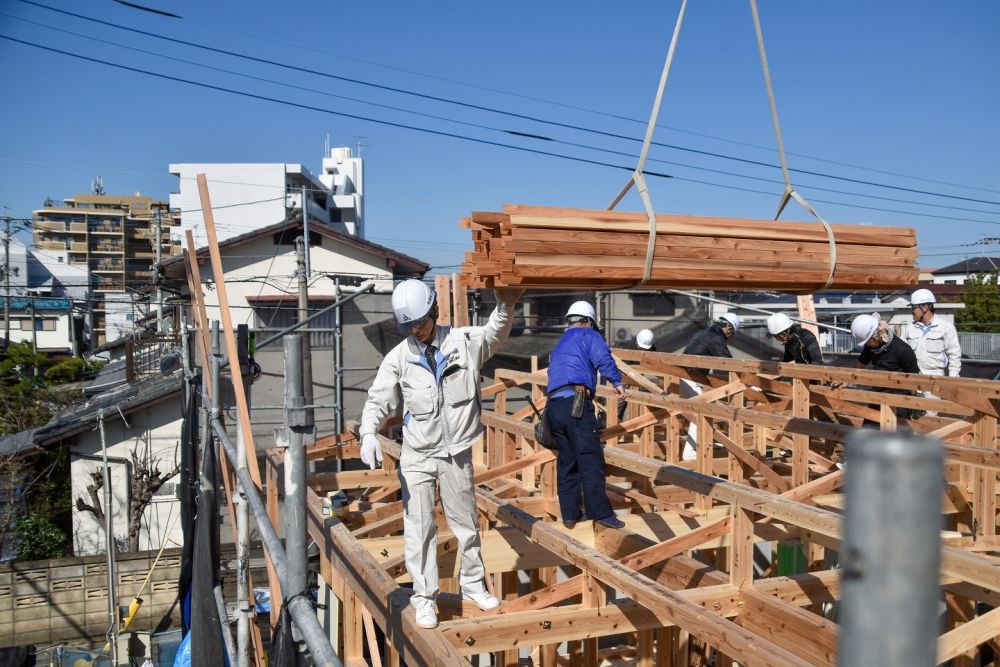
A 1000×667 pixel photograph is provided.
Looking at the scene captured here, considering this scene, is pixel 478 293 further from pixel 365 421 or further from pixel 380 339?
pixel 365 421

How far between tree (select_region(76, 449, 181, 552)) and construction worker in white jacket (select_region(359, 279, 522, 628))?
13.7m

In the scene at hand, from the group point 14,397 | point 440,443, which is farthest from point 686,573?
point 14,397

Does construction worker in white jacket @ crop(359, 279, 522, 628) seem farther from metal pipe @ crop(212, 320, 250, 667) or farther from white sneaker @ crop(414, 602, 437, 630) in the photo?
metal pipe @ crop(212, 320, 250, 667)

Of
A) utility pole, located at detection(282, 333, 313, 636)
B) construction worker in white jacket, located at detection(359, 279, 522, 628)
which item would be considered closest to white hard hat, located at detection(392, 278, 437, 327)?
construction worker in white jacket, located at detection(359, 279, 522, 628)

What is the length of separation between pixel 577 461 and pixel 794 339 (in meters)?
4.51

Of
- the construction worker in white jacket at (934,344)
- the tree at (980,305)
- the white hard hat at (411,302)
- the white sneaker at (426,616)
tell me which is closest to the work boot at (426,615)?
the white sneaker at (426,616)

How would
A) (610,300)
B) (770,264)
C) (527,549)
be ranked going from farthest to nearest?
(610,300) → (527,549) → (770,264)

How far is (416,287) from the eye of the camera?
4.05m

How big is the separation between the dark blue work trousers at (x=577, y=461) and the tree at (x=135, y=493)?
12.6 meters

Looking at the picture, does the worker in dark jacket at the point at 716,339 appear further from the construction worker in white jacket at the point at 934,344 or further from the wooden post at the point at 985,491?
the wooden post at the point at 985,491

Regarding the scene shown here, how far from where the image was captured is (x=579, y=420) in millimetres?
5918

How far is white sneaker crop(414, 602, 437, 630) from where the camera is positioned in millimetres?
3781

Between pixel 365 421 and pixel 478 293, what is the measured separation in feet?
45.8

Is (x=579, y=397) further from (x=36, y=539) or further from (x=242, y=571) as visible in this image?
(x=36, y=539)
